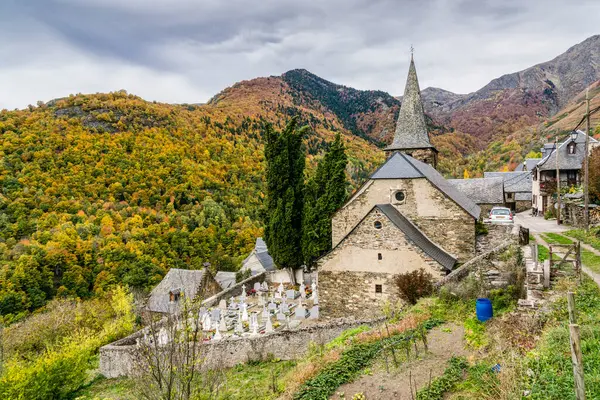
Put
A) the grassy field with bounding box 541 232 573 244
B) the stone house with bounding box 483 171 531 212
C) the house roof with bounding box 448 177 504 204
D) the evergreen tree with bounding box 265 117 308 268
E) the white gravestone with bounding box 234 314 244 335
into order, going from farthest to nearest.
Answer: the stone house with bounding box 483 171 531 212, the house roof with bounding box 448 177 504 204, the evergreen tree with bounding box 265 117 308 268, the grassy field with bounding box 541 232 573 244, the white gravestone with bounding box 234 314 244 335

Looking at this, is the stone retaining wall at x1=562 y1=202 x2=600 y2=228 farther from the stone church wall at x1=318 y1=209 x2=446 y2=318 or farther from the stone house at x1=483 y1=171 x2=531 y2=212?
the stone house at x1=483 y1=171 x2=531 y2=212

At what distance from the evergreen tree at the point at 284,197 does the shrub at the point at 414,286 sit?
37.2ft

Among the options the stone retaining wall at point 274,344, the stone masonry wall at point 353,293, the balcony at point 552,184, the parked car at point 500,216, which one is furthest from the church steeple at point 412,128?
the stone retaining wall at point 274,344

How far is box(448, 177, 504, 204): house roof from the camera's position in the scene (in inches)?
1450

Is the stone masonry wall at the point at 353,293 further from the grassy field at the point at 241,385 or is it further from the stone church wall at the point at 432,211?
the stone church wall at the point at 432,211

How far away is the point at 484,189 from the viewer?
124 ft

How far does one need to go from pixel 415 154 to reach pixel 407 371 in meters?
22.7

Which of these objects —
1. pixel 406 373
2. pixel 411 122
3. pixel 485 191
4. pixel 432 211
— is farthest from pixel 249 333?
pixel 485 191

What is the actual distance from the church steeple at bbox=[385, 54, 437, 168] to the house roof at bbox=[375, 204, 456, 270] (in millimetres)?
11956

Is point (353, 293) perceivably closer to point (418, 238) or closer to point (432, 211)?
point (418, 238)

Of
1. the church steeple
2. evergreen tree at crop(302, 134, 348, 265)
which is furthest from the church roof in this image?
evergreen tree at crop(302, 134, 348, 265)

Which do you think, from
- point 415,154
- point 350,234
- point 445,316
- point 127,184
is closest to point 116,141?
point 127,184

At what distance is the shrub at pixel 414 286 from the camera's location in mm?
14523

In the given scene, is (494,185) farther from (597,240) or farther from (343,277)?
(343,277)
